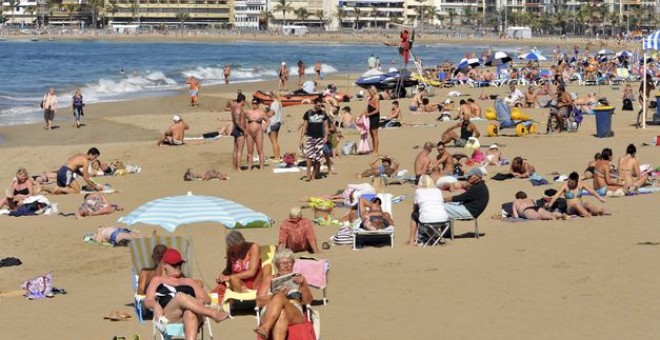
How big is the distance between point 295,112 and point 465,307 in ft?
66.4

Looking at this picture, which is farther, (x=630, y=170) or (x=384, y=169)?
(x=384, y=169)

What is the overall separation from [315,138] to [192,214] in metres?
7.46

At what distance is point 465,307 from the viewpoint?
9.99m

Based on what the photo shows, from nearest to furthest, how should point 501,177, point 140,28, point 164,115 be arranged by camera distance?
point 501,177, point 164,115, point 140,28

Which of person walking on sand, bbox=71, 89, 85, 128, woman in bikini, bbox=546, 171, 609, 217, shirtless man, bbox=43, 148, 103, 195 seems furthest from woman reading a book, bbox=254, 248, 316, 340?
person walking on sand, bbox=71, 89, 85, 128

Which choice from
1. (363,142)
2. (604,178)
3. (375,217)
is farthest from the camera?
(363,142)

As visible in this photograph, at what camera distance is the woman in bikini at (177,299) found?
8516 millimetres

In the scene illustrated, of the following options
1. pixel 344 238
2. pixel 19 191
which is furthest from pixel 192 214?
pixel 19 191

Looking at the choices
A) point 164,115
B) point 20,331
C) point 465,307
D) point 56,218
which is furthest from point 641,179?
point 164,115

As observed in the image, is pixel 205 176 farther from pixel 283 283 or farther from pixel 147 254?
pixel 283 283

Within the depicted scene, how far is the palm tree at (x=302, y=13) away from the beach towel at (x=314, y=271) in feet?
533

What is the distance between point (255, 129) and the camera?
19.0 m

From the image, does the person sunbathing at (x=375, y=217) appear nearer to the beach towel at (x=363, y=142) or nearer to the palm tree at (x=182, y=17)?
the beach towel at (x=363, y=142)

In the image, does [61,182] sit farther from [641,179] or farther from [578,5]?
[578,5]
